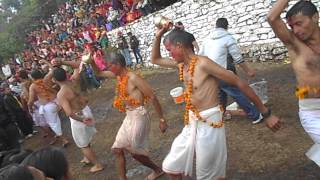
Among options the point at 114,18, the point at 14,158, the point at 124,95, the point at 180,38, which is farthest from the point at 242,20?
the point at 14,158

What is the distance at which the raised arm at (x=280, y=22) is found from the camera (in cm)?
345

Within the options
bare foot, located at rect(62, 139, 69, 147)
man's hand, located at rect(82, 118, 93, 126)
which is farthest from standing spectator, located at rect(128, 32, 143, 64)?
man's hand, located at rect(82, 118, 93, 126)

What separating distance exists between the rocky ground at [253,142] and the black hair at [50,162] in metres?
2.88

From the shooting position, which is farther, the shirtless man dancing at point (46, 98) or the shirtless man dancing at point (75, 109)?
the shirtless man dancing at point (46, 98)

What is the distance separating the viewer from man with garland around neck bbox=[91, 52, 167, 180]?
5086 mm

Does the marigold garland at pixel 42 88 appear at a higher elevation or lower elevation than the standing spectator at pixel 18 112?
higher

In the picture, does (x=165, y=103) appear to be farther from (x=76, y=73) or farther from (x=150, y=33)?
(x=150, y=33)

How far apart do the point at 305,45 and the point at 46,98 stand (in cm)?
618

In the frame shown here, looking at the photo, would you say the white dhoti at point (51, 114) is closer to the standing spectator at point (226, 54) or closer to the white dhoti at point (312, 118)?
the standing spectator at point (226, 54)

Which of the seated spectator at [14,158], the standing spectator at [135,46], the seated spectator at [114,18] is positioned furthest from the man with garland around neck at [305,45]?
the seated spectator at [114,18]

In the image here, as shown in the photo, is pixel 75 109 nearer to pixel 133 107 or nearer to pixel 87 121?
pixel 87 121

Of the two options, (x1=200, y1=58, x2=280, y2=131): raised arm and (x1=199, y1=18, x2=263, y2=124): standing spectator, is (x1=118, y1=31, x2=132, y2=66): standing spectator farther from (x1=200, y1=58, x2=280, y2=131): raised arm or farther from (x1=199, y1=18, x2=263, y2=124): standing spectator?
(x1=200, y1=58, x2=280, y2=131): raised arm

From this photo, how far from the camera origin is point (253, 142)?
19.3ft

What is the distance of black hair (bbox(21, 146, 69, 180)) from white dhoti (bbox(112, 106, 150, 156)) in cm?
236
